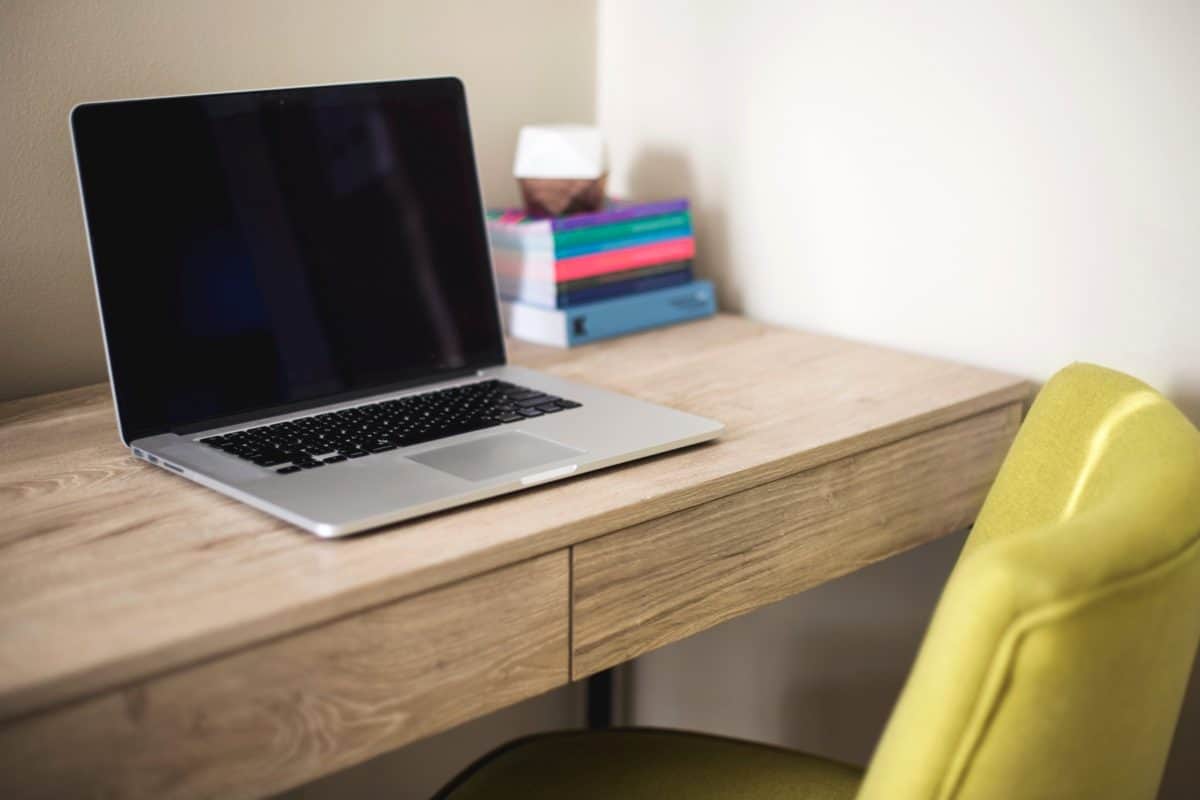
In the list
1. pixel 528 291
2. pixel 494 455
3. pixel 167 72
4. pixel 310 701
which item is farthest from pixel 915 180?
pixel 310 701

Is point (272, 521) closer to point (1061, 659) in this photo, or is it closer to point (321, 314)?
point (321, 314)

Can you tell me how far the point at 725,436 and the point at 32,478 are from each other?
560mm

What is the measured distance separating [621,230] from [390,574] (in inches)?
28.6

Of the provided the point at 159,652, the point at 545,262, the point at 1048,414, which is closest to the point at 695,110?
the point at 545,262

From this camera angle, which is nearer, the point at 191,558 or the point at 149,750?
the point at 149,750

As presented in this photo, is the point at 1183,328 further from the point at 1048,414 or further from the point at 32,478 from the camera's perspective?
the point at 32,478

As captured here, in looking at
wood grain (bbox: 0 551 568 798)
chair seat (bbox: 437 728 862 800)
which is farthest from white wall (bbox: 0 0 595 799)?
wood grain (bbox: 0 551 568 798)

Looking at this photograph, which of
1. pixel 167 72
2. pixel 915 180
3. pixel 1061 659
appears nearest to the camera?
pixel 1061 659

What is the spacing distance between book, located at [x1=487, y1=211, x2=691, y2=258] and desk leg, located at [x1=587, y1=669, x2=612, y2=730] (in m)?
0.60

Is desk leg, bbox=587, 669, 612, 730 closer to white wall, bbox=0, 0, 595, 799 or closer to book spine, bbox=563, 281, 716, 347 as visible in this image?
white wall, bbox=0, 0, 595, 799

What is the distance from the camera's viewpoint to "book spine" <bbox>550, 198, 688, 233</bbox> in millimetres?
1390

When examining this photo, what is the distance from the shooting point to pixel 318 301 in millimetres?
1147

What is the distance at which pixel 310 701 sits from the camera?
0.78m

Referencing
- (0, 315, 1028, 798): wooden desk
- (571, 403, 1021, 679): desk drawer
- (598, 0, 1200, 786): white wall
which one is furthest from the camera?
(598, 0, 1200, 786): white wall
